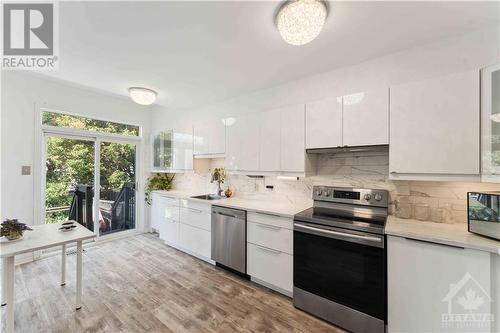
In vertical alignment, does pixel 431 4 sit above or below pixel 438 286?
above

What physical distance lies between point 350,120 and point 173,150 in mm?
3232

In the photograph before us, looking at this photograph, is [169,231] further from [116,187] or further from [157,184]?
[116,187]

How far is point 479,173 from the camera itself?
1.51m

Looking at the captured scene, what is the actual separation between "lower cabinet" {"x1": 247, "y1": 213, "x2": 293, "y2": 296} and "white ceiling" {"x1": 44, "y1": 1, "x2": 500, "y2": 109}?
1753mm

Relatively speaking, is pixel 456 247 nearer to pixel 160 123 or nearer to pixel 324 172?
pixel 324 172

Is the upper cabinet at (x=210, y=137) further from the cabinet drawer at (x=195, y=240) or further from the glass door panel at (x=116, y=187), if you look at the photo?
the glass door panel at (x=116, y=187)

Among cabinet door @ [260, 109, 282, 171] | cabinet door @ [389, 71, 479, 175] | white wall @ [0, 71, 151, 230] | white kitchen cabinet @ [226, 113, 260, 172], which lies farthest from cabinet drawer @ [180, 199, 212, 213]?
cabinet door @ [389, 71, 479, 175]

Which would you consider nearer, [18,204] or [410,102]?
[410,102]

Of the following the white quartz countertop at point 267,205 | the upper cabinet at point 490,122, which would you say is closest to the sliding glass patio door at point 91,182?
the white quartz countertop at point 267,205

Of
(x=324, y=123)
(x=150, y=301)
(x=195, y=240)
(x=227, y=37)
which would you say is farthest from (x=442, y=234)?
(x=195, y=240)

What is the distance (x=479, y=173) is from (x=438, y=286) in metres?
0.88

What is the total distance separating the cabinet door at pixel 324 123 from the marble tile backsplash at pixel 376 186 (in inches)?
16.0

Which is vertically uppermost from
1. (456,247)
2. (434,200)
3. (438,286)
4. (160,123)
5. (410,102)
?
(160,123)

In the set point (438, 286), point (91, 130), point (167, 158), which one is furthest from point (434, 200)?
point (91, 130)
